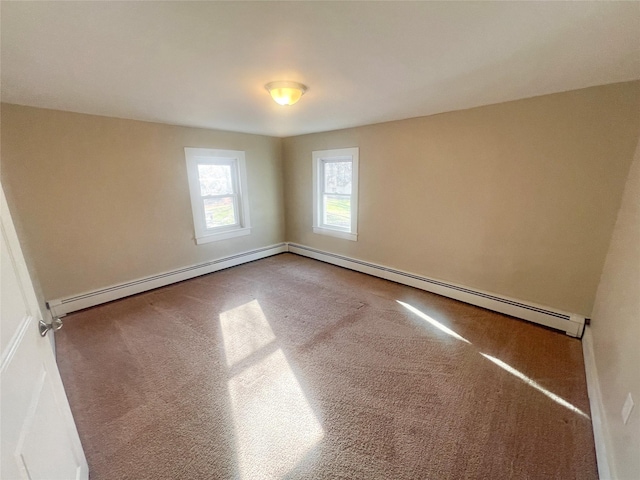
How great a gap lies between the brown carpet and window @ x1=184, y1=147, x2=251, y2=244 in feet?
4.47

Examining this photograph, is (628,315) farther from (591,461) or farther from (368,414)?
(368,414)

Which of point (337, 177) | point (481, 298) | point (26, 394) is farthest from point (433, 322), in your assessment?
point (26, 394)

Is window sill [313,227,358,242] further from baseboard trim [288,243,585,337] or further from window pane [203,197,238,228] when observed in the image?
window pane [203,197,238,228]

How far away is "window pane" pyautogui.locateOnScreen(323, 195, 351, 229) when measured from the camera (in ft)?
13.8

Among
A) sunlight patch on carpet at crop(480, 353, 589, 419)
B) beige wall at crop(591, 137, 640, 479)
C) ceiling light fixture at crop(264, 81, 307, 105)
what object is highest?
ceiling light fixture at crop(264, 81, 307, 105)

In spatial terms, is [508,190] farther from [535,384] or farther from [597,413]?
[597,413]

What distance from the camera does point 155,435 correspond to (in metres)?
1.53

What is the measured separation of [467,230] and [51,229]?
4358 mm

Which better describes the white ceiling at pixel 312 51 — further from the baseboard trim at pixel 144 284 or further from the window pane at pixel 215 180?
the baseboard trim at pixel 144 284

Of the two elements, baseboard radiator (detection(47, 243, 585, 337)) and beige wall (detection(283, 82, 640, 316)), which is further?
baseboard radiator (detection(47, 243, 585, 337))

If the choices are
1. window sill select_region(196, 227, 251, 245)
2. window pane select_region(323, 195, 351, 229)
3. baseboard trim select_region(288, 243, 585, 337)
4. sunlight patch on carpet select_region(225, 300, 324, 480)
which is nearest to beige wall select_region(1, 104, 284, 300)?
window sill select_region(196, 227, 251, 245)

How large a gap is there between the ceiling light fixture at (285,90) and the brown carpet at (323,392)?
203 cm

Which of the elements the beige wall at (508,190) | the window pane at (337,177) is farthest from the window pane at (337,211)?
the beige wall at (508,190)

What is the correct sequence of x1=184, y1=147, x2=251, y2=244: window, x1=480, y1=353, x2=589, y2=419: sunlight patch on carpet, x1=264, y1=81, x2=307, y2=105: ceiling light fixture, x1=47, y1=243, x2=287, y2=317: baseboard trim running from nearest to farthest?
x1=480, y1=353, x2=589, y2=419: sunlight patch on carpet, x1=264, y1=81, x2=307, y2=105: ceiling light fixture, x1=47, y1=243, x2=287, y2=317: baseboard trim, x1=184, y1=147, x2=251, y2=244: window
